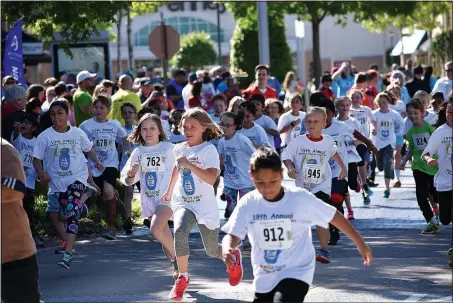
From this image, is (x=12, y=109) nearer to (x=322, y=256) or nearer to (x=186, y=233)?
(x=322, y=256)

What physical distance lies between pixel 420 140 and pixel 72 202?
4418 millimetres

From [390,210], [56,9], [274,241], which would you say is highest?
[56,9]

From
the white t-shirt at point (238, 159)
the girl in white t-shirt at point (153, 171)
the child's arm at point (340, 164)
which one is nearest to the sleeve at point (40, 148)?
the girl in white t-shirt at point (153, 171)

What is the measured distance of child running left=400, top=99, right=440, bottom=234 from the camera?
13.4 m

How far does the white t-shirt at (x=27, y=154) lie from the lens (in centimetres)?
1330

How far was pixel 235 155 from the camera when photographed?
42.3 ft

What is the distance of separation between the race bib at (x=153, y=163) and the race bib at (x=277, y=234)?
3756 millimetres

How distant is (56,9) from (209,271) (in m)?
6.58

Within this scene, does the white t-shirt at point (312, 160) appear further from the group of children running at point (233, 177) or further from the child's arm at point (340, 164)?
the child's arm at point (340, 164)

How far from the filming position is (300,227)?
23.3 ft

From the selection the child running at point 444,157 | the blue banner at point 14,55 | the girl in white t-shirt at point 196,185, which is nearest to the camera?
the girl in white t-shirt at point 196,185

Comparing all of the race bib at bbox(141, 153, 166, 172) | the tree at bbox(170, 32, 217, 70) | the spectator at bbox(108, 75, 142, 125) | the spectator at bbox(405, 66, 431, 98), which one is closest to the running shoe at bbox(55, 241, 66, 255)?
the race bib at bbox(141, 153, 166, 172)

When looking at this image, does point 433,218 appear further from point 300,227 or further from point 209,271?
point 300,227

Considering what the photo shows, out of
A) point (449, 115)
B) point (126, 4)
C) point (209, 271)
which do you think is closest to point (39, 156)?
point (209, 271)
